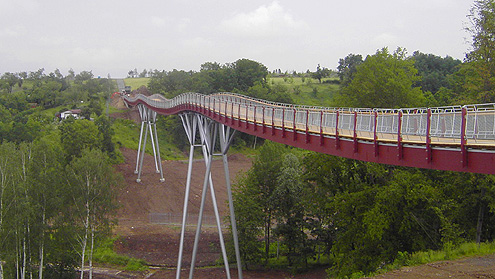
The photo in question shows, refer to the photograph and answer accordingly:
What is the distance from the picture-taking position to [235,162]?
78.6m

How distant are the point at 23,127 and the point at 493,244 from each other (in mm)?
61172

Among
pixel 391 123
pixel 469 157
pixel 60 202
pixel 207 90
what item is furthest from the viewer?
pixel 207 90

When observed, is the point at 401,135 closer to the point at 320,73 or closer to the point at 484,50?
the point at 484,50

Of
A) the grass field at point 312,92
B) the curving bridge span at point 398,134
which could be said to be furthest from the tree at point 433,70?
the curving bridge span at point 398,134

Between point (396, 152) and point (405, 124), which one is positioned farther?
point (405, 124)

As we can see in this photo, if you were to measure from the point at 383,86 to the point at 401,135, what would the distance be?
1632 cm

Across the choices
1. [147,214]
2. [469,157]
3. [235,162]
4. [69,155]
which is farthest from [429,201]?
[235,162]

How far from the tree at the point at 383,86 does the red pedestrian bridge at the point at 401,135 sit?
358 inches

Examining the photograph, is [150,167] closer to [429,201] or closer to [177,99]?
A: [177,99]

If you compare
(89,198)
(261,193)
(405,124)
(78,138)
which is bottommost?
(261,193)

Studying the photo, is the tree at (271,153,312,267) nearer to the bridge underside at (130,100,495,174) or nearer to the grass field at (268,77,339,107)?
→ the bridge underside at (130,100,495,174)

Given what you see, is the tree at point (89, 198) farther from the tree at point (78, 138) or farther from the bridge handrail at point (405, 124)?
the tree at point (78, 138)

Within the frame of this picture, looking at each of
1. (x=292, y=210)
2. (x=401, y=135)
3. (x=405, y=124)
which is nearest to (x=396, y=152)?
(x=401, y=135)

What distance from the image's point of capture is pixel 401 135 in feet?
46.6
